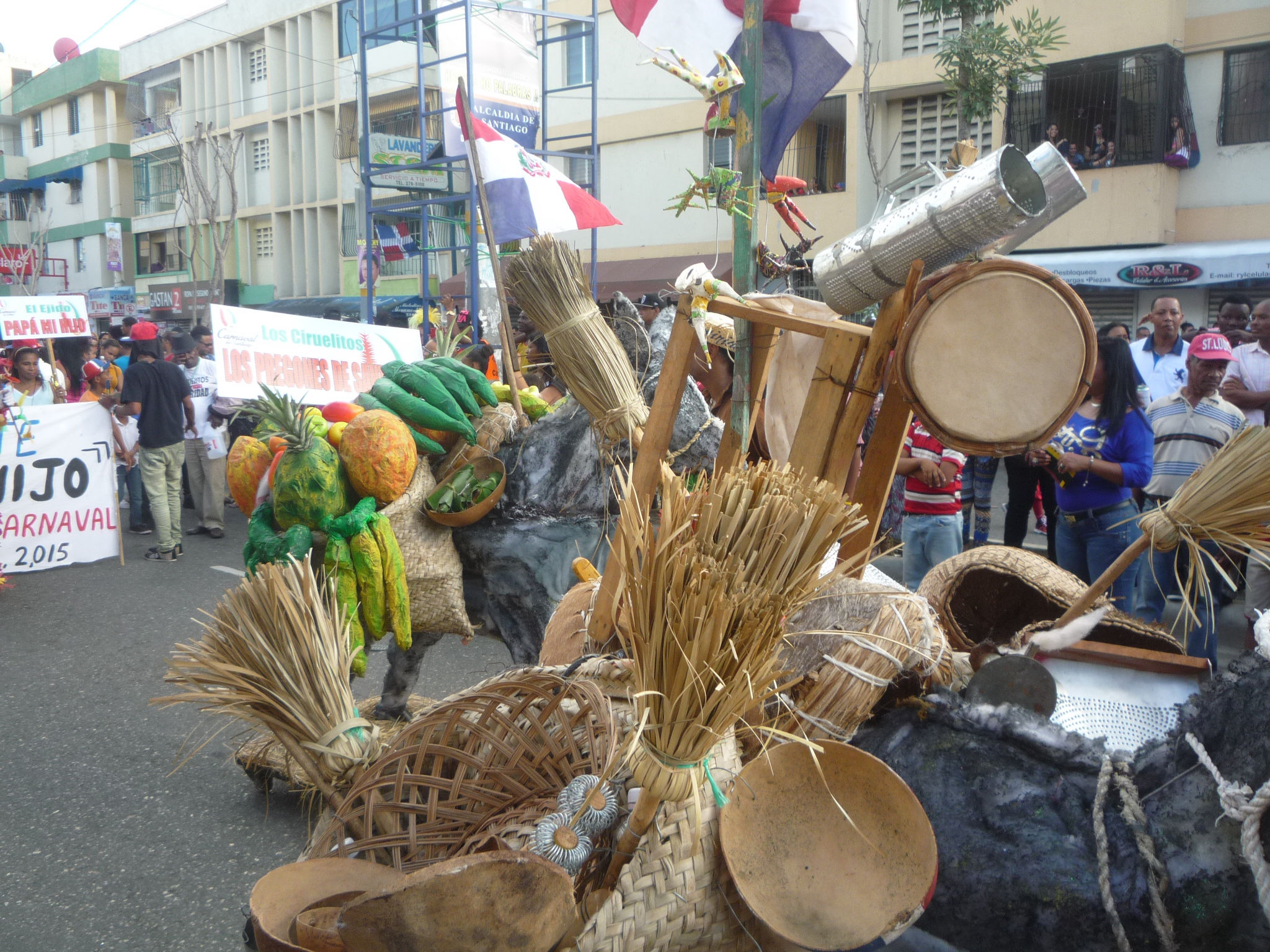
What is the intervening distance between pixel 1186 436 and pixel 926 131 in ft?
39.3

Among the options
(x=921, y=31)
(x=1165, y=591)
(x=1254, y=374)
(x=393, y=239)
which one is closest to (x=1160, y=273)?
(x=921, y=31)

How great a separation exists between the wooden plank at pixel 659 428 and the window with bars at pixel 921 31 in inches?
578

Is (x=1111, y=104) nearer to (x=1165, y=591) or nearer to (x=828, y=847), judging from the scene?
(x=1165, y=591)

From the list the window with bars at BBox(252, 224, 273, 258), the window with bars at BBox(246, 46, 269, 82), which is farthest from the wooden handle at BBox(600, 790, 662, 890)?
the window with bars at BBox(246, 46, 269, 82)

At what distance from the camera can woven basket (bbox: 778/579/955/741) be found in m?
1.61

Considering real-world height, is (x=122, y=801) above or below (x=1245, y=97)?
below

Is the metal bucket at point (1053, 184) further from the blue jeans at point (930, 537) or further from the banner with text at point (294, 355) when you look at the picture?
the banner with text at point (294, 355)

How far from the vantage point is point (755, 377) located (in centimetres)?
221

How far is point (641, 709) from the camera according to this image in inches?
53.4

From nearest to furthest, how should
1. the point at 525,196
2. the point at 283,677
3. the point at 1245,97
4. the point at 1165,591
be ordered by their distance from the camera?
1. the point at 283,677
2. the point at 1165,591
3. the point at 525,196
4. the point at 1245,97

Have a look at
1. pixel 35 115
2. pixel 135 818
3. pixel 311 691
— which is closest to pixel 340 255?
pixel 35 115

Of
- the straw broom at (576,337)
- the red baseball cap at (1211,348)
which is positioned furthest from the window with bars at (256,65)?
the straw broom at (576,337)

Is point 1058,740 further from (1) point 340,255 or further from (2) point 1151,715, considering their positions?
(1) point 340,255

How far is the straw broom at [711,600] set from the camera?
1.25 metres
